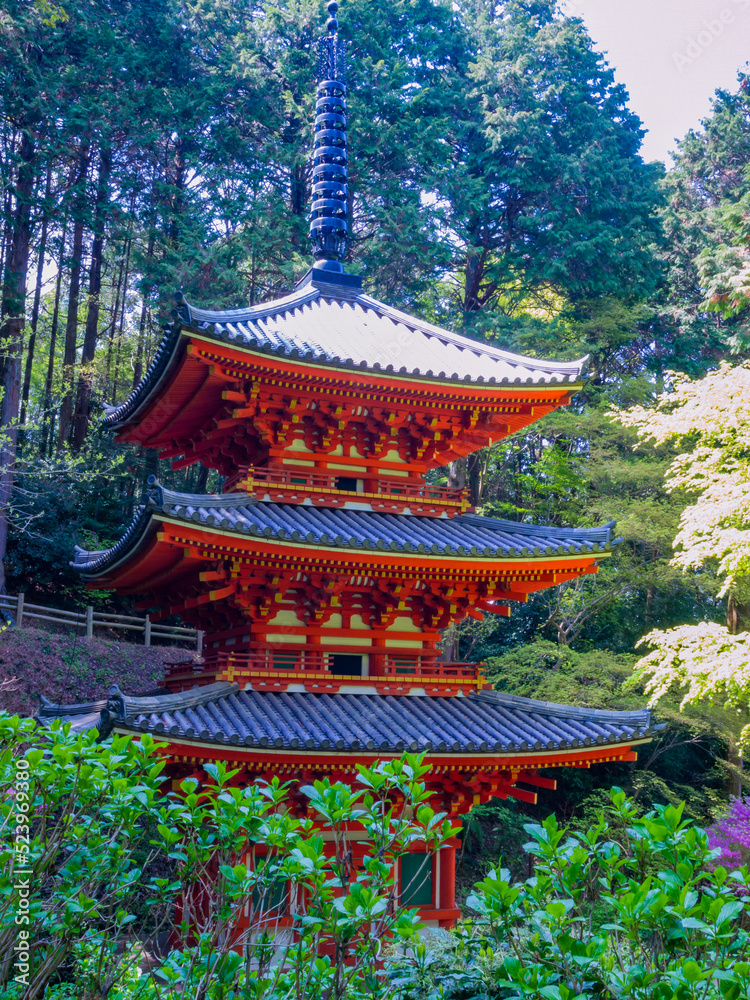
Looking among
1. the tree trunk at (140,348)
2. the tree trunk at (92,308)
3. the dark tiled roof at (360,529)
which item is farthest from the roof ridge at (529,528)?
the tree trunk at (140,348)

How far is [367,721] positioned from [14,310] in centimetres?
1780

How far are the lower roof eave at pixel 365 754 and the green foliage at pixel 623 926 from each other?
4.53 metres

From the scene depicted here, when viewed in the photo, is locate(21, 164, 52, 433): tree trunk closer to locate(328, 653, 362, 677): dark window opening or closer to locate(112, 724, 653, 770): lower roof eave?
locate(328, 653, 362, 677): dark window opening

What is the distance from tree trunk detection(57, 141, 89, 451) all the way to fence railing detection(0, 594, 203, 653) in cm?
525

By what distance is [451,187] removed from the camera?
2730 centimetres

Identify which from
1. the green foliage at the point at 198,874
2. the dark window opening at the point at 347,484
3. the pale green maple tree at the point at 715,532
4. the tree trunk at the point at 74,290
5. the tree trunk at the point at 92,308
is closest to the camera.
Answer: the green foliage at the point at 198,874

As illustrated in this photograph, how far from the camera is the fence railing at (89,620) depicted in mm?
20875

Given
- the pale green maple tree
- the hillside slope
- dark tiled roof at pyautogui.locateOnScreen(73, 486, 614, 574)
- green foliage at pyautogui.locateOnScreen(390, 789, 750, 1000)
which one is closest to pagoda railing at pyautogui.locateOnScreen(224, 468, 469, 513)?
dark tiled roof at pyautogui.locateOnScreen(73, 486, 614, 574)

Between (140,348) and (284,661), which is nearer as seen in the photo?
(284,661)

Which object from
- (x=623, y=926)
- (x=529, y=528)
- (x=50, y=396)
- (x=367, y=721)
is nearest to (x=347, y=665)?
(x=367, y=721)

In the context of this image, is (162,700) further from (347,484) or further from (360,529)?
(347,484)

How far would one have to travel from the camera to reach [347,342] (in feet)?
37.9

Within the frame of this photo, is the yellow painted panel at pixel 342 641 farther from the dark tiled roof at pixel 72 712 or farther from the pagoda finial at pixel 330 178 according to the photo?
the pagoda finial at pixel 330 178

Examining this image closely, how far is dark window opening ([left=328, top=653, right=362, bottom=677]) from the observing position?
1068cm
